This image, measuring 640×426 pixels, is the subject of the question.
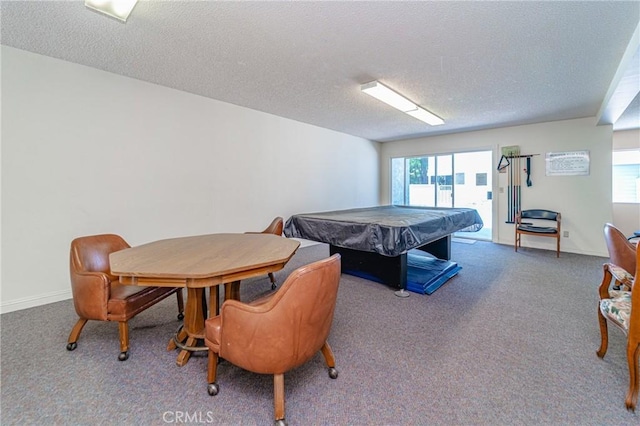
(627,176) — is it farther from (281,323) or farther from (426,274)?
(281,323)

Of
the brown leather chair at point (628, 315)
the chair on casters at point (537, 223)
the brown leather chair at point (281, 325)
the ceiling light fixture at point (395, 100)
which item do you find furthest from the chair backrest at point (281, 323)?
the chair on casters at point (537, 223)

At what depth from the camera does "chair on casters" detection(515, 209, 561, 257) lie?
4.86 m

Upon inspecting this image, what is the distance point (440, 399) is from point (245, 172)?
397 cm

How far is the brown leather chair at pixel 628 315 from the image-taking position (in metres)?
1.47

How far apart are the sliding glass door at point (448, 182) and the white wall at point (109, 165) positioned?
406 cm

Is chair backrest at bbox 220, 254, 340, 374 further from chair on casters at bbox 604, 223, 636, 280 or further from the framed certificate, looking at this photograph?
the framed certificate

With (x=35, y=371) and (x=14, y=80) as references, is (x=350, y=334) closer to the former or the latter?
(x=35, y=371)

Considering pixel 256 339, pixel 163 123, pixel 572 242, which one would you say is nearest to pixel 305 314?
pixel 256 339

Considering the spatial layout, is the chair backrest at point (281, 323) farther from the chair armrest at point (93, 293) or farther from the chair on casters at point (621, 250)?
the chair on casters at point (621, 250)

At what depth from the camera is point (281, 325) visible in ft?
4.42

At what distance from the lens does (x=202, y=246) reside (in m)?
2.26

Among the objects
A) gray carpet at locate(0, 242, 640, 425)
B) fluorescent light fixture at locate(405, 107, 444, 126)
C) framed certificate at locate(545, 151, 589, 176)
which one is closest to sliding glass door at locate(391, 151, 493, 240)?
framed certificate at locate(545, 151, 589, 176)

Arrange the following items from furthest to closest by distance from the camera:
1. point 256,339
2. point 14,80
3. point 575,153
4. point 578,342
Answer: point 575,153, point 14,80, point 578,342, point 256,339

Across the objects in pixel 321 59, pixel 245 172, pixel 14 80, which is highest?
pixel 321 59
